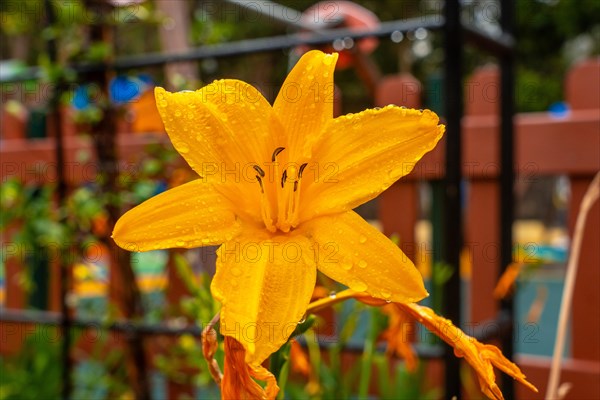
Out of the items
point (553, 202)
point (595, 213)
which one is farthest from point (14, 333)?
point (553, 202)

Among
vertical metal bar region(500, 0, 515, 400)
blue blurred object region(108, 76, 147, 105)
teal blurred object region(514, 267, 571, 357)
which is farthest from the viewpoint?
teal blurred object region(514, 267, 571, 357)

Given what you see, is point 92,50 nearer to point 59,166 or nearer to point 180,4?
point 59,166

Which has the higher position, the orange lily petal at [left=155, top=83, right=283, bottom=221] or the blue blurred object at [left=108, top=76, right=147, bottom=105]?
the blue blurred object at [left=108, top=76, right=147, bottom=105]

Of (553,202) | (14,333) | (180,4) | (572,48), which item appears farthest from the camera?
(572,48)

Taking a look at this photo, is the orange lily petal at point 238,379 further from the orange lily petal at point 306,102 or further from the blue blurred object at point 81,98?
the blue blurred object at point 81,98

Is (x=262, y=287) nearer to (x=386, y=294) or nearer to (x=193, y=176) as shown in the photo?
(x=386, y=294)

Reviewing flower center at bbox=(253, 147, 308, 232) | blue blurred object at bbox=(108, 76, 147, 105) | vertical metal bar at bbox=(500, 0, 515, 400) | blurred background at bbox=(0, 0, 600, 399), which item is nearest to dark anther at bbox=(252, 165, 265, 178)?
flower center at bbox=(253, 147, 308, 232)

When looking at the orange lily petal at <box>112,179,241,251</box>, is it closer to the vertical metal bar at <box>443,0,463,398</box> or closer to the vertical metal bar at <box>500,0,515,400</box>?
the vertical metal bar at <box>443,0,463,398</box>
